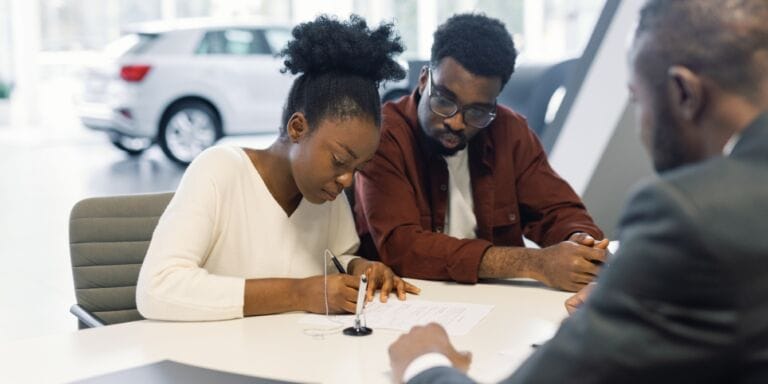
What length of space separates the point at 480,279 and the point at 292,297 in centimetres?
56

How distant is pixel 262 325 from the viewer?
189 centimetres

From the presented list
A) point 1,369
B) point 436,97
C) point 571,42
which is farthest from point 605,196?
point 571,42

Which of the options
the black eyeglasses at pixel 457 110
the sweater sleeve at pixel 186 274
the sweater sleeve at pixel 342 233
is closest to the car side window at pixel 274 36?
the black eyeglasses at pixel 457 110

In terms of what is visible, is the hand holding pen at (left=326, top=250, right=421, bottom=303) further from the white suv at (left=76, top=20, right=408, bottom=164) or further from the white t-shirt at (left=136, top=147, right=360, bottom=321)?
the white suv at (left=76, top=20, right=408, bottom=164)

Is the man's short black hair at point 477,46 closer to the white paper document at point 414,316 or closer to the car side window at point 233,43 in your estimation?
the white paper document at point 414,316

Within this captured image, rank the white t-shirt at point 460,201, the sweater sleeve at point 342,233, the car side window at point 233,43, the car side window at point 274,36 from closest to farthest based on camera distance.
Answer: the sweater sleeve at point 342,233, the white t-shirt at point 460,201, the car side window at point 233,43, the car side window at point 274,36

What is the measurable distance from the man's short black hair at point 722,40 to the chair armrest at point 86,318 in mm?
1553

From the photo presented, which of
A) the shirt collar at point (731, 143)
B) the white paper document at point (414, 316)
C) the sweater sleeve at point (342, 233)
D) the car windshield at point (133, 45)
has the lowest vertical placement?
the white paper document at point (414, 316)

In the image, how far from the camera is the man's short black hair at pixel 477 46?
2.44 metres

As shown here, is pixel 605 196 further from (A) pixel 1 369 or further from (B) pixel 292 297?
(A) pixel 1 369

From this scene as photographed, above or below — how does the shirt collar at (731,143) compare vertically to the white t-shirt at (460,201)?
above

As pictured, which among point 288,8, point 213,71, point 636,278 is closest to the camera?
point 636,278

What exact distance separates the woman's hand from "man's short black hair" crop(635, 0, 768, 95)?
3.83 feet

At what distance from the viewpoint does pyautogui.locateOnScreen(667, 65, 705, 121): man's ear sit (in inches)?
39.9
